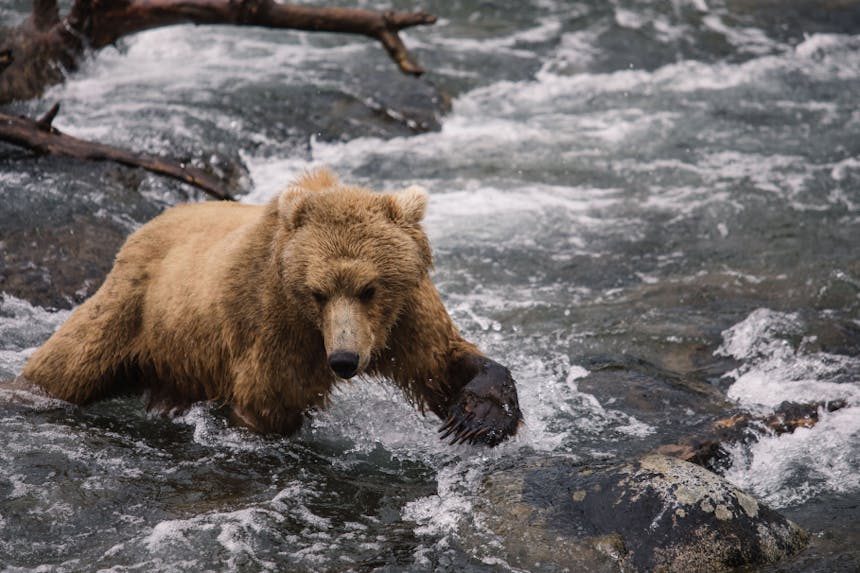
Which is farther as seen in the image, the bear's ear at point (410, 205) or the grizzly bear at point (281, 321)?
the bear's ear at point (410, 205)

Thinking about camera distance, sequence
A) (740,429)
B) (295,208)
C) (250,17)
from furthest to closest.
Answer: (250,17), (740,429), (295,208)

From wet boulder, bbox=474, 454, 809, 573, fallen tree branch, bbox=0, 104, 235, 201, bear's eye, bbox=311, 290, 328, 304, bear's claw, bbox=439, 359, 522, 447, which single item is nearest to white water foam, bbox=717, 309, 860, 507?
wet boulder, bbox=474, 454, 809, 573

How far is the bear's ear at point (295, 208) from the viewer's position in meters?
Answer: 4.69

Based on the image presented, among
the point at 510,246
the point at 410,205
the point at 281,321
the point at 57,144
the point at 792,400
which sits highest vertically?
the point at 410,205

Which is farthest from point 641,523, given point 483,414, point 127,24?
point 127,24

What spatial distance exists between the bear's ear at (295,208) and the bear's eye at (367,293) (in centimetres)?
44

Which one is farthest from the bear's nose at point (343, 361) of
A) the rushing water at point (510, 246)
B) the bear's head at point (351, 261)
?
the rushing water at point (510, 246)

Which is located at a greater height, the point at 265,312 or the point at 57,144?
the point at 265,312

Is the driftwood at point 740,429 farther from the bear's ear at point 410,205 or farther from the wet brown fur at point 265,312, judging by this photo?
the bear's ear at point 410,205

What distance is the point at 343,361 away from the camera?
424 centimetres

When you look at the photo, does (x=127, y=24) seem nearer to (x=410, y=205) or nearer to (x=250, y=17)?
(x=250, y=17)

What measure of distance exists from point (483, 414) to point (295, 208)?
1217 mm

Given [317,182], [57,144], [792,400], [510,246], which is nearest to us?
[317,182]

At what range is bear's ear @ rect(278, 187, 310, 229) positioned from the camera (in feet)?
15.4
